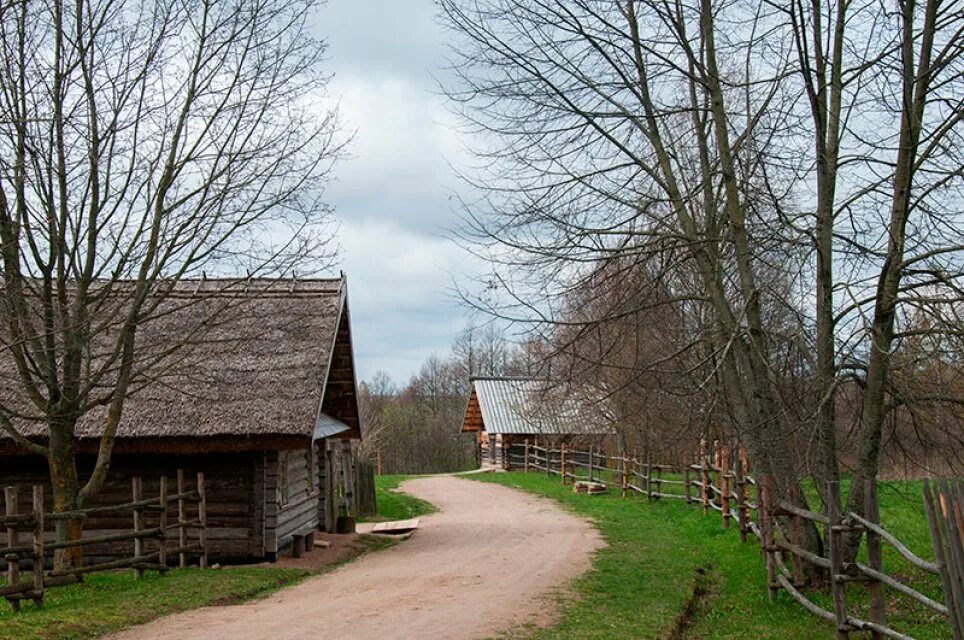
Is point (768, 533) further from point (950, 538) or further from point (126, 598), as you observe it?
point (126, 598)

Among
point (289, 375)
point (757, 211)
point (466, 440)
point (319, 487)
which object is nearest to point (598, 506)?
point (319, 487)

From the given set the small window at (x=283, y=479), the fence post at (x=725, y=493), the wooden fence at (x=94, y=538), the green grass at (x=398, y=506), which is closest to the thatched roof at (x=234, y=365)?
the wooden fence at (x=94, y=538)

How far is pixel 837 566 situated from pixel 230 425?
9.28 meters

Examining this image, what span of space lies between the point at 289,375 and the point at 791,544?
28.1 ft

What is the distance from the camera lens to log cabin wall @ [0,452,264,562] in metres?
15.5

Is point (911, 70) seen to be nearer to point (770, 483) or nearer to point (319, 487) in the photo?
point (770, 483)

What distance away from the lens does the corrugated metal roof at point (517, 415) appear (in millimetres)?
37188

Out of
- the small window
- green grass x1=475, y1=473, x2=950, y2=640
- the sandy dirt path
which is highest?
the small window

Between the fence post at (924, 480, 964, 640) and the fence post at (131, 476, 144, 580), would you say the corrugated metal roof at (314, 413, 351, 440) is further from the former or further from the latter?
the fence post at (924, 480, 964, 640)

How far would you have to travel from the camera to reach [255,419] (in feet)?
48.5

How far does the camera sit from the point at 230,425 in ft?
48.3

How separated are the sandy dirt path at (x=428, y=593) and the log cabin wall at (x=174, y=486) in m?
1.93

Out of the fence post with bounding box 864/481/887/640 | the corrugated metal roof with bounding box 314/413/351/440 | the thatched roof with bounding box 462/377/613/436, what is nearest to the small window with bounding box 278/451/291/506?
the corrugated metal roof with bounding box 314/413/351/440

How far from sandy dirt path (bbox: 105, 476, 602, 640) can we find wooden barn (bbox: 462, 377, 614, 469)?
14.8 m
